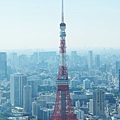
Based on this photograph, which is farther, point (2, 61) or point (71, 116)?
point (2, 61)

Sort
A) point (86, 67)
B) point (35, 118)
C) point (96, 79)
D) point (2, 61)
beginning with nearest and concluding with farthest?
1. point (35, 118)
2. point (96, 79)
3. point (2, 61)
4. point (86, 67)

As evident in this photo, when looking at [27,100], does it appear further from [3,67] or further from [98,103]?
[3,67]

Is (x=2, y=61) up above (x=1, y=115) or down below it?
above

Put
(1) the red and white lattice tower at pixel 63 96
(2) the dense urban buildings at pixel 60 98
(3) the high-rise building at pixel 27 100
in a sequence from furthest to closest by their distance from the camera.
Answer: (3) the high-rise building at pixel 27 100
(2) the dense urban buildings at pixel 60 98
(1) the red and white lattice tower at pixel 63 96

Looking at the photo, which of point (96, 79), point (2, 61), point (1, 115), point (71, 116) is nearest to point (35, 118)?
point (1, 115)

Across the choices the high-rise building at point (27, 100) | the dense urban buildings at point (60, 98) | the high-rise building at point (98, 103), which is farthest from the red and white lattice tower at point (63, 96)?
the high-rise building at point (27, 100)

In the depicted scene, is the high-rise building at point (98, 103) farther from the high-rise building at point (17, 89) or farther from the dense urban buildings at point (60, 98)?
the high-rise building at point (17, 89)

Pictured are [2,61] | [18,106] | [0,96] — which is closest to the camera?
[18,106]

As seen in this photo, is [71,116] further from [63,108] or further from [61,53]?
[61,53]
